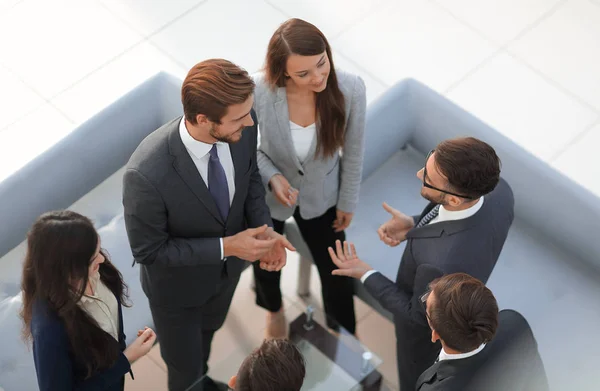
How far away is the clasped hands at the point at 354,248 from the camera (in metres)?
3.15

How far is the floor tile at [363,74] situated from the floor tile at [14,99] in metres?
1.85

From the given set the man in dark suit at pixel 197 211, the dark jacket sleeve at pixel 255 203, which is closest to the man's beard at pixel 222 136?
the man in dark suit at pixel 197 211

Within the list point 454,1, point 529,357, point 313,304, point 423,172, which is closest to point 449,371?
point 529,357

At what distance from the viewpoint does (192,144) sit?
2.65m

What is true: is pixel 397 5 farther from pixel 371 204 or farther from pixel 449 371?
pixel 449 371

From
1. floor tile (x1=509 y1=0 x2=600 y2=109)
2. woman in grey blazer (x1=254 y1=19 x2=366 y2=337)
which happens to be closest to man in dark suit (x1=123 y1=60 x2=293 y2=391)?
woman in grey blazer (x1=254 y1=19 x2=366 y2=337)

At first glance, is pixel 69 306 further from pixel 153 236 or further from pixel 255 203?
pixel 255 203

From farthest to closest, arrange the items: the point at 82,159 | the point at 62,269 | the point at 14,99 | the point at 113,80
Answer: the point at 113,80
the point at 14,99
the point at 82,159
the point at 62,269

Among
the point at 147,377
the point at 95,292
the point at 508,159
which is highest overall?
the point at 95,292

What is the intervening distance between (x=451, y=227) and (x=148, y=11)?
11.0 feet

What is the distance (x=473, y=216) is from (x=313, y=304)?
1383 millimetres

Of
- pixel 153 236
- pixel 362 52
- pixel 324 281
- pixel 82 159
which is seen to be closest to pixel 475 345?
pixel 153 236

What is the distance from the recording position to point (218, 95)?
2539 mm

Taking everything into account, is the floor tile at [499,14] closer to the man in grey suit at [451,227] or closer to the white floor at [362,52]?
the white floor at [362,52]
